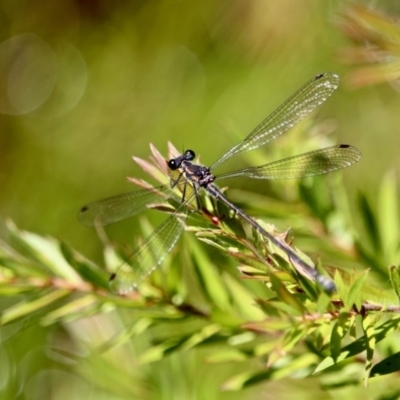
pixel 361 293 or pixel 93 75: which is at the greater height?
pixel 93 75

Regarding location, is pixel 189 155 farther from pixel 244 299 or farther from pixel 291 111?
pixel 244 299

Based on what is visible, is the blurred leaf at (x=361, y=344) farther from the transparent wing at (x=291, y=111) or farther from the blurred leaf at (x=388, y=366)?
the transparent wing at (x=291, y=111)

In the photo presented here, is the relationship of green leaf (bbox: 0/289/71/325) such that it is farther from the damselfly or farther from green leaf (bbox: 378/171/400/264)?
green leaf (bbox: 378/171/400/264)

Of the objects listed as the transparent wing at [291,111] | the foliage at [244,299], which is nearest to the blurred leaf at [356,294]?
the foliage at [244,299]

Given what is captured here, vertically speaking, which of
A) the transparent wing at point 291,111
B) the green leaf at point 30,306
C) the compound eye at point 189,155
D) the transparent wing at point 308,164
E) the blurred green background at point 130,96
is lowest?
the transparent wing at point 308,164


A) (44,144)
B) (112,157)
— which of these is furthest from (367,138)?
(44,144)

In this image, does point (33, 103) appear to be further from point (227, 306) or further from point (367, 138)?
point (227, 306)

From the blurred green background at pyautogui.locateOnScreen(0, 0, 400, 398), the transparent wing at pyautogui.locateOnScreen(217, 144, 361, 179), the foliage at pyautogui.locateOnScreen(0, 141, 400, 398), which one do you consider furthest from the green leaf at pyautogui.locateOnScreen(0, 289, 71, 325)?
the blurred green background at pyautogui.locateOnScreen(0, 0, 400, 398)
